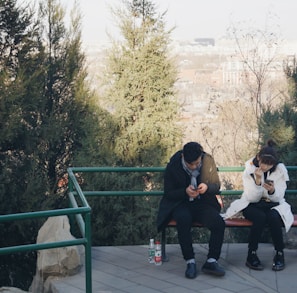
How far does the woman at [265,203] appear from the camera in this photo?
18.1 ft

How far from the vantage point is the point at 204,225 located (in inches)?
214

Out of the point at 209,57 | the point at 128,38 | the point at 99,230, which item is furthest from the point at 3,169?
the point at 209,57

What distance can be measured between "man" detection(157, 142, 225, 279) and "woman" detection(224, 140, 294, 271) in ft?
1.02

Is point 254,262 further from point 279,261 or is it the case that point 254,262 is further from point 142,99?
point 142,99

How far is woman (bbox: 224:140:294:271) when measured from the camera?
18.1 feet

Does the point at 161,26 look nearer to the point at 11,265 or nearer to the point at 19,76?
the point at 19,76

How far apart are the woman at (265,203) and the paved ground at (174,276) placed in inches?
7.9

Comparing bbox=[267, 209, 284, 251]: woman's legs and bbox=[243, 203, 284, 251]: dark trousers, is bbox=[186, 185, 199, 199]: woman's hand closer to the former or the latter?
bbox=[243, 203, 284, 251]: dark trousers

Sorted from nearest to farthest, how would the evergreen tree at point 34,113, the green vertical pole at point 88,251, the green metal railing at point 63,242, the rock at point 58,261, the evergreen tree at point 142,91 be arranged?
the green metal railing at point 63,242 < the green vertical pole at point 88,251 < the rock at point 58,261 < the evergreen tree at point 34,113 < the evergreen tree at point 142,91

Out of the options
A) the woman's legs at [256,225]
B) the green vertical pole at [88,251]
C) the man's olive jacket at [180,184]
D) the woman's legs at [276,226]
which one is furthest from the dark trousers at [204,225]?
the green vertical pole at [88,251]

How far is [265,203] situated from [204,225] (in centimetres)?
66

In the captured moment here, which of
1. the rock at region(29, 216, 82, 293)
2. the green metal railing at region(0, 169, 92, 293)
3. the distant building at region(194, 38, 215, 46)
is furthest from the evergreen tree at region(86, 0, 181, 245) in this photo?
the distant building at region(194, 38, 215, 46)

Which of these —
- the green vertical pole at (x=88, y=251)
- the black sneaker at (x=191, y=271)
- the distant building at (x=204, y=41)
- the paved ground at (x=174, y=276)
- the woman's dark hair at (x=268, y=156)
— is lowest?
the paved ground at (x=174, y=276)

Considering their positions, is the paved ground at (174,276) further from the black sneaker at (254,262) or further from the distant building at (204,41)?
the distant building at (204,41)
